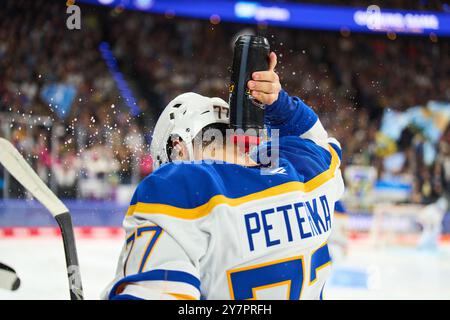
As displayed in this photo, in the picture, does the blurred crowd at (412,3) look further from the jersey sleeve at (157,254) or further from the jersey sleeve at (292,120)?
the jersey sleeve at (157,254)

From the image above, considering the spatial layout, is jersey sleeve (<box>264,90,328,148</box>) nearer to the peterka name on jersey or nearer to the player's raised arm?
the player's raised arm

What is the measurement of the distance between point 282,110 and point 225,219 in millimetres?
486

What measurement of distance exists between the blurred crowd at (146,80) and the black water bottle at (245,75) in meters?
0.70

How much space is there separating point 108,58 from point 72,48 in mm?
1101

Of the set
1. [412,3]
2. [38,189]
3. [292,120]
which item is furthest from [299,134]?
[412,3]

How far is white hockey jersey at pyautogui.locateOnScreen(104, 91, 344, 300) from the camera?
4.30ft

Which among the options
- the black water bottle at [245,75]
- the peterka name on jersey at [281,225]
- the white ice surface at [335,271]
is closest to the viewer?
the peterka name on jersey at [281,225]

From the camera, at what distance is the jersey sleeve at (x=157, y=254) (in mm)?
1295

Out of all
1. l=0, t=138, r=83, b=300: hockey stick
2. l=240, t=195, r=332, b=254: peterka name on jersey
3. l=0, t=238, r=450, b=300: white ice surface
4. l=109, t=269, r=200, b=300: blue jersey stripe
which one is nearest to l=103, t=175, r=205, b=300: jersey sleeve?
l=109, t=269, r=200, b=300: blue jersey stripe

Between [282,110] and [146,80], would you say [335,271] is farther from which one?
[146,80]

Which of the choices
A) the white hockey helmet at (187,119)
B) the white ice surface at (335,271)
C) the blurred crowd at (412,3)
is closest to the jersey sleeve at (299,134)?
the white hockey helmet at (187,119)

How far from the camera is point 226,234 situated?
1.39 m

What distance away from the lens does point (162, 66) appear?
40.7 feet

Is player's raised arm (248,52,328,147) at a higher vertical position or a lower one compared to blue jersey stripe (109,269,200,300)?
higher
